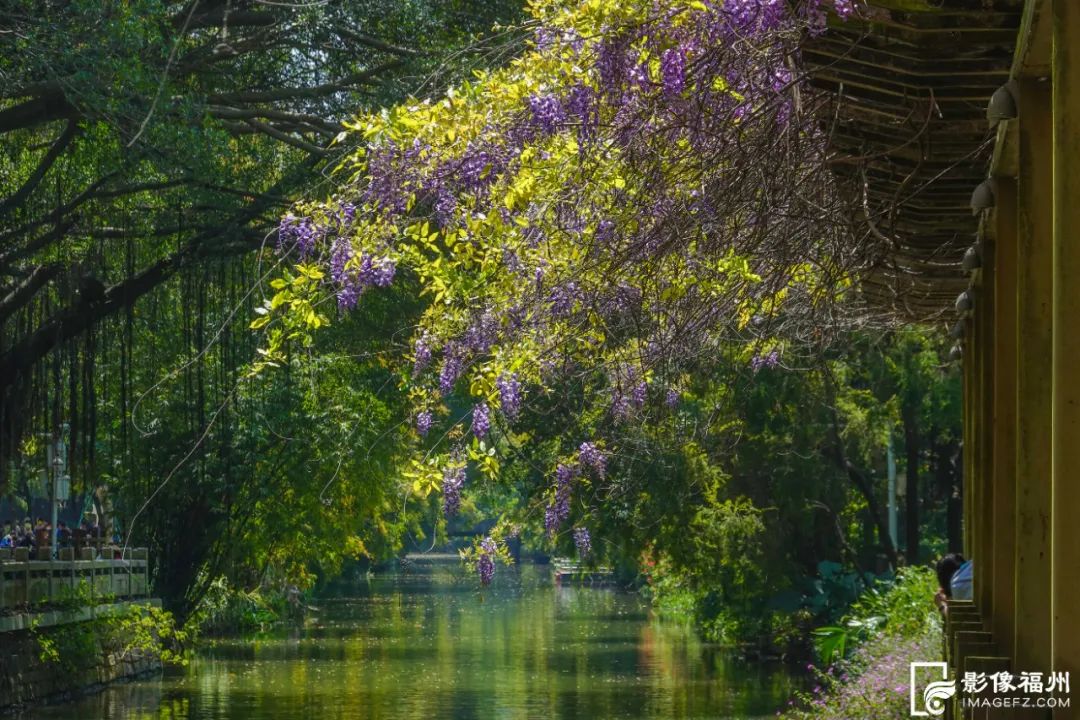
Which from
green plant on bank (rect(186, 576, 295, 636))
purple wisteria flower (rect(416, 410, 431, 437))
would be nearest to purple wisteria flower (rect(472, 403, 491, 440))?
purple wisteria flower (rect(416, 410, 431, 437))

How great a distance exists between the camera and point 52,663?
2564 cm

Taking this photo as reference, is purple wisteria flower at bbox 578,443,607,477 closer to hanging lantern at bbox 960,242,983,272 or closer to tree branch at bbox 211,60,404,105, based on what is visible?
hanging lantern at bbox 960,242,983,272

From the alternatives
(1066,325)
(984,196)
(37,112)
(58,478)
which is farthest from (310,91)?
(58,478)

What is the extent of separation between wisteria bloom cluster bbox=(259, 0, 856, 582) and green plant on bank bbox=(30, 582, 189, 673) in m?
18.0

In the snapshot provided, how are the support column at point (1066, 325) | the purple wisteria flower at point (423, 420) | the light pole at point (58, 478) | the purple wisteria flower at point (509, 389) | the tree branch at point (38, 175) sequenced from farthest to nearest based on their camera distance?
the light pole at point (58, 478) → the tree branch at point (38, 175) → the purple wisteria flower at point (423, 420) → the purple wisteria flower at point (509, 389) → the support column at point (1066, 325)

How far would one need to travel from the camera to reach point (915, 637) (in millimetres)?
17172

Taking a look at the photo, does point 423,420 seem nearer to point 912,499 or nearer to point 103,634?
point 103,634

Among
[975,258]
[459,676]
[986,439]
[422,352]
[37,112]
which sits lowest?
[459,676]

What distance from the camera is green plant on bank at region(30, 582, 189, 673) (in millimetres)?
25812

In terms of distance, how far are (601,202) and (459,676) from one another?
21.5 m

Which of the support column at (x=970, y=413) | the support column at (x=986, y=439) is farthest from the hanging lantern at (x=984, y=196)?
the support column at (x=970, y=413)

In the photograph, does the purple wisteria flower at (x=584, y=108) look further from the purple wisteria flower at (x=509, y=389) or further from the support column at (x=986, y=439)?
the support column at (x=986, y=439)

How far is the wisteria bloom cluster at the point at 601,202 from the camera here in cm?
611

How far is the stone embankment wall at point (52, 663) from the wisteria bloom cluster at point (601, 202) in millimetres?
16108
